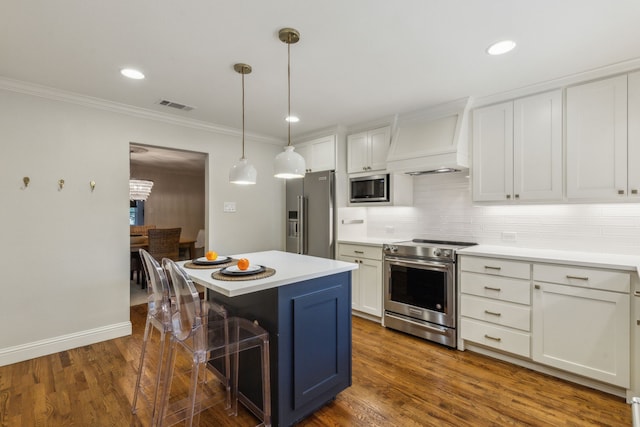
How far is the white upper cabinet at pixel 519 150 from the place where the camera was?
101 inches

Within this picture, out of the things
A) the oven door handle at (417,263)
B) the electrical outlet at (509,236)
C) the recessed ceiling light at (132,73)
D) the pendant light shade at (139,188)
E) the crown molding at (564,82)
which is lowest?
the oven door handle at (417,263)

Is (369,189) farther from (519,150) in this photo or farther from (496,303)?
(496,303)

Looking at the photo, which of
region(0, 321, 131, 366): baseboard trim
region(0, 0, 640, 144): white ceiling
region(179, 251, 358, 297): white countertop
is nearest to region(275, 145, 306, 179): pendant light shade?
region(179, 251, 358, 297): white countertop

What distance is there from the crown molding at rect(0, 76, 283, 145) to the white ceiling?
10 centimetres

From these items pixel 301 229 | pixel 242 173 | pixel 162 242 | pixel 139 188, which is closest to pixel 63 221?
pixel 162 242

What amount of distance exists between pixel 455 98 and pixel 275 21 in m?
2.01

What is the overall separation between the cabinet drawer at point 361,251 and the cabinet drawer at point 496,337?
42.7 inches

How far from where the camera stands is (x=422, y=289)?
307 centimetres

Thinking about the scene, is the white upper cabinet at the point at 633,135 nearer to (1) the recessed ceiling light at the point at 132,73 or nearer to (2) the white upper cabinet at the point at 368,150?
(2) the white upper cabinet at the point at 368,150

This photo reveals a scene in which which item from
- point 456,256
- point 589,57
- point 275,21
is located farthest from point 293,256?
point 589,57

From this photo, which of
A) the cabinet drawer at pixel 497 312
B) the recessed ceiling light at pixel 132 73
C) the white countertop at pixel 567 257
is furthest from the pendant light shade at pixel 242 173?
the cabinet drawer at pixel 497 312

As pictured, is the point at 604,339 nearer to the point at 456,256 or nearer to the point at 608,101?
the point at 456,256

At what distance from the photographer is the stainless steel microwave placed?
360 centimetres

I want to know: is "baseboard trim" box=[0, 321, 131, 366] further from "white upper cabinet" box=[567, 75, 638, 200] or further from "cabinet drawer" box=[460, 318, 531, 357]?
"white upper cabinet" box=[567, 75, 638, 200]
